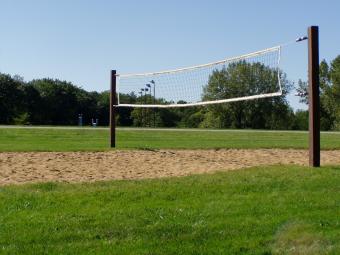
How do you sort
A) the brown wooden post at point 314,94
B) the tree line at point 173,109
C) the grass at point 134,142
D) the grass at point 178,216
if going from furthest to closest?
the tree line at point 173,109 < the grass at point 134,142 < the brown wooden post at point 314,94 < the grass at point 178,216

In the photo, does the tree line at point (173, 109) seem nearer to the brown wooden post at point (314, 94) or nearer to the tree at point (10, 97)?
the tree at point (10, 97)

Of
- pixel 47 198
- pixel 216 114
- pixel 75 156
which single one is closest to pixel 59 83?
pixel 216 114

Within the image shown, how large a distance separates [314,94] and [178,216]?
426cm

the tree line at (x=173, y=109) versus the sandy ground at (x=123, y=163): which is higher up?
the tree line at (x=173, y=109)

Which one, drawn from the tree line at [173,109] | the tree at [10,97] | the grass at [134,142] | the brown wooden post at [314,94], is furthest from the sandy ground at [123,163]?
the tree at [10,97]

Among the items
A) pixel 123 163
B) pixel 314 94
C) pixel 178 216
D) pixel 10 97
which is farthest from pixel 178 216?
pixel 10 97

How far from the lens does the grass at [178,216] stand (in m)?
4.91

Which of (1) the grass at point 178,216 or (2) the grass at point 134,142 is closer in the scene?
(1) the grass at point 178,216

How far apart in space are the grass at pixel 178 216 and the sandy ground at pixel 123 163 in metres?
1.30

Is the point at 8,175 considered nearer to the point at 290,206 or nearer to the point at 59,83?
the point at 290,206

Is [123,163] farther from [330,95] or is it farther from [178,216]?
[330,95]

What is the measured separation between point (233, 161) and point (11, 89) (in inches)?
2012

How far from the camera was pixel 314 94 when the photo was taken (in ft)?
30.6

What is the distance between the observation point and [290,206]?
6324 mm
